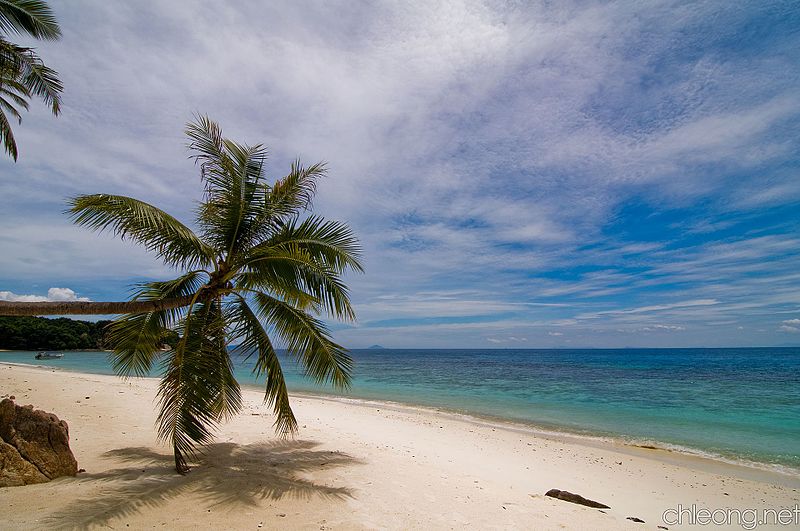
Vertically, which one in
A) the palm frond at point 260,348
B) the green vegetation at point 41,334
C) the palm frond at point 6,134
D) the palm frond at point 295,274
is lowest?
the green vegetation at point 41,334

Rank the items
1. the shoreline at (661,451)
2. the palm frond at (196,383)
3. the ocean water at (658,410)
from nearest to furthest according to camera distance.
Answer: the palm frond at (196,383)
the shoreline at (661,451)
the ocean water at (658,410)

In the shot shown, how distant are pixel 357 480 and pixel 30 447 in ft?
13.6

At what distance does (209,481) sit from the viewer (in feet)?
17.8

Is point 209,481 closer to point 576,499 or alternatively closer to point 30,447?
point 30,447

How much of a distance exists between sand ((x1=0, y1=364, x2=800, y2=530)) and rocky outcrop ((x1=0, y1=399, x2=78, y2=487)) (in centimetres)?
19

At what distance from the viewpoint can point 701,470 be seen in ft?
31.3

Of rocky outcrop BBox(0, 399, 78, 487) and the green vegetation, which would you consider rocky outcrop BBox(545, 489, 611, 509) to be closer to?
rocky outcrop BBox(0, 399, 78, 487)

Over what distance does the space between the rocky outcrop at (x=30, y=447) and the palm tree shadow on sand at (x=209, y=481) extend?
344 mm

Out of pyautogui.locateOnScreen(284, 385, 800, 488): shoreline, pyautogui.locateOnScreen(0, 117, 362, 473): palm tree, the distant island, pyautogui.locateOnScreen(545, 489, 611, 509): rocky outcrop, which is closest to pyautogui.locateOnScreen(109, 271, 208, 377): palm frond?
pyautogui.locateOnScreen(0, 117, 362, 473): palm tree

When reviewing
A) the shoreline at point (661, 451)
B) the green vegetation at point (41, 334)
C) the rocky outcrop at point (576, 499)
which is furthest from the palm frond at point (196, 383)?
the green vegetation at point (41, 334)

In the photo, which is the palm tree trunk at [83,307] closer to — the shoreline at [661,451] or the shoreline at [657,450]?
the shoreline at [657,450]

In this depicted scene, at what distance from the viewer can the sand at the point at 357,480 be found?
4469 millimetres

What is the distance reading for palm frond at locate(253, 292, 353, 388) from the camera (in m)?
6.28

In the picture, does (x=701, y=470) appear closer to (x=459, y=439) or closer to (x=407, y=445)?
(x=459, y=439)
